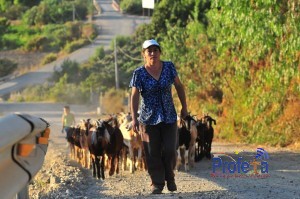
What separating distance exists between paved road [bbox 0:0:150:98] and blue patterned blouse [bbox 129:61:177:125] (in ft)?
160

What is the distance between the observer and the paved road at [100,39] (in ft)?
202

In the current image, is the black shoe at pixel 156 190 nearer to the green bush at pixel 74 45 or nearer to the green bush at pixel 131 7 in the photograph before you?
the green bush at pixel 131 7

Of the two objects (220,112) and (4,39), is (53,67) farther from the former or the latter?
(220,112)

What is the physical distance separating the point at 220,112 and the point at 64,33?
49398 mm

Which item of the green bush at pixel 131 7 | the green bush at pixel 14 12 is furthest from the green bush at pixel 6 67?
the green bush at pixel 14 12

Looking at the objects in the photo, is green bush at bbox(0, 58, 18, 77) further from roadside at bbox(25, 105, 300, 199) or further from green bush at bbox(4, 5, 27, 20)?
roadside at bbox(25, 105, 300, 199)

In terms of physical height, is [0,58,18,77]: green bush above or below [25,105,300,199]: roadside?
above

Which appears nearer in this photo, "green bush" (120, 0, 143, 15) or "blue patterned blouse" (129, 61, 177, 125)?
"blue patterned blouse" (129, 61, 177, 125)

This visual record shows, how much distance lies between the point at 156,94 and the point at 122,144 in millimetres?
5219

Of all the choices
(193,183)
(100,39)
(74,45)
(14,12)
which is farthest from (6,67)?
(193,183)

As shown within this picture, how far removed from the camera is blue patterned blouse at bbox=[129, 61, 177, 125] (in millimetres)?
9539

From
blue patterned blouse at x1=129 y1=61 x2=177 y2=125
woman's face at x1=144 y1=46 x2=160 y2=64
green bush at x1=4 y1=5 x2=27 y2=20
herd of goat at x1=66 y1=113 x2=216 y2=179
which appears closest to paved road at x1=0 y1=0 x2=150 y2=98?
green bush at x1=4 y1=5 x2=27 y2=20

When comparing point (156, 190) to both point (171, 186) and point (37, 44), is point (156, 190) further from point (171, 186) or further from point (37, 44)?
point (37, 44)

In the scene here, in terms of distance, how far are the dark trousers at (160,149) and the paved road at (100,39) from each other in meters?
48.8
